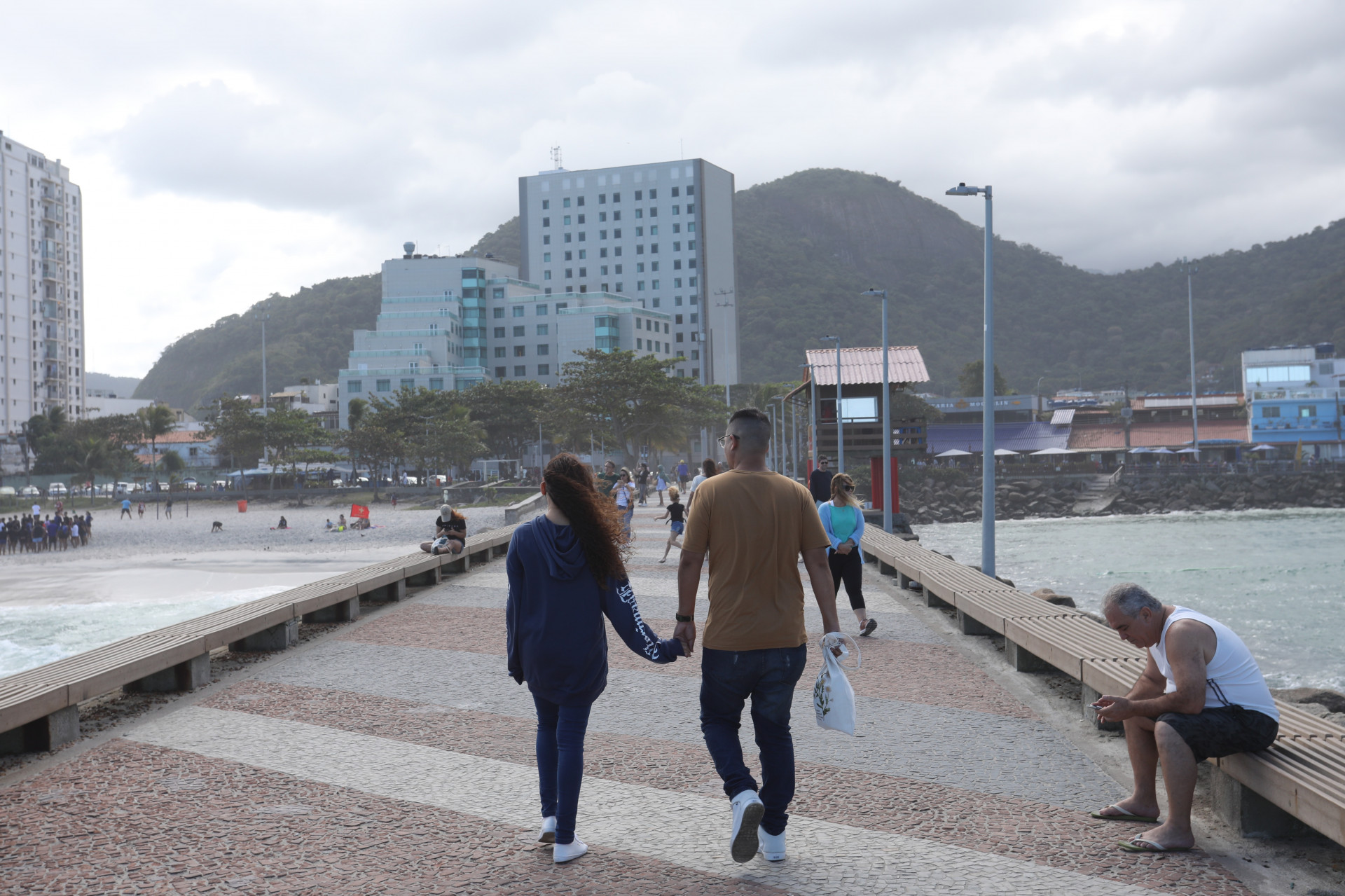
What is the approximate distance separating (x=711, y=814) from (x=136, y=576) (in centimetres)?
3330

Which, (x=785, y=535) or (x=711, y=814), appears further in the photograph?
(x=711, y=814)

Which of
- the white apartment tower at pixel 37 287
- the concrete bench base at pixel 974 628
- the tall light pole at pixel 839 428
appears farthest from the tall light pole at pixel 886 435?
the white apartment tower at pixel 37 287

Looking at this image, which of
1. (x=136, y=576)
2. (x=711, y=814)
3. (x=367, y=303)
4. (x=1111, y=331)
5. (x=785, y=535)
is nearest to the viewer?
(x=785, y=535)

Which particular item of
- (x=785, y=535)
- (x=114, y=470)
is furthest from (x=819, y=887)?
(x=114, y=470)

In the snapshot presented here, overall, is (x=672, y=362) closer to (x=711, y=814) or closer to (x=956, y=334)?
(x=711, y=814)

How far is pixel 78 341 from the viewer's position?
11944 cm

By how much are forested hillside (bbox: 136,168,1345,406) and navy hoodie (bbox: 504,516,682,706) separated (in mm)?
148530

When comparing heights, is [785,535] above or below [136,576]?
above

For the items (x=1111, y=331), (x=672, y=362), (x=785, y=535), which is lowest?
(x=785, y=535)

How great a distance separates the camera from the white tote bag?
183 inches

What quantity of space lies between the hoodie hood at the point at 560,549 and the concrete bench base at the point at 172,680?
4.76m

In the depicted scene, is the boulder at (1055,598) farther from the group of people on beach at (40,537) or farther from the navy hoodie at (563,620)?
the group of people on beach at (40,537)

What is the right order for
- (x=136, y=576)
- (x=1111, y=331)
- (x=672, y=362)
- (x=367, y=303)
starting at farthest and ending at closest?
(x=367, y=303), (x=1111, y=331), (x=672, y=362), (x=136, y=576)

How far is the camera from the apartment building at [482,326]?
385 feet
